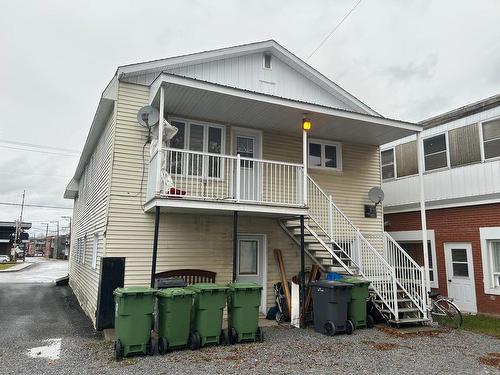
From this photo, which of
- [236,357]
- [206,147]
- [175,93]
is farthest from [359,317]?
[175,93]

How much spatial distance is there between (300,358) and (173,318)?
2.19m

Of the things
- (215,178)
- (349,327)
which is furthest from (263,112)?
(349,327)

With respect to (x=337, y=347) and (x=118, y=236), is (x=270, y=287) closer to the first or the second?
(x=337, y=347)

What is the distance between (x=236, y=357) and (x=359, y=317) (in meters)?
3.36

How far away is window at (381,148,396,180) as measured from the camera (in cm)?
1430

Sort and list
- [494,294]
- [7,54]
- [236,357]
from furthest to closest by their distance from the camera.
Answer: [7,54] < [494,294] < [236,357]

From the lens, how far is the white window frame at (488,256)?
10.3 m

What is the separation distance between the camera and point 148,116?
8250 millimetres

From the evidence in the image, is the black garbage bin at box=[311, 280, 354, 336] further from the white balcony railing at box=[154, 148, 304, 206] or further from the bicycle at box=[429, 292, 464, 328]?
the bicycle at box=[429, 292, 464, 328]

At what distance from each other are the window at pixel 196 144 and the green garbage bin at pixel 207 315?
303cm

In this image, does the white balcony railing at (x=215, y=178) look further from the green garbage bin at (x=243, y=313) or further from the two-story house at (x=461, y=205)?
the two-story house at (x=461, y=205)

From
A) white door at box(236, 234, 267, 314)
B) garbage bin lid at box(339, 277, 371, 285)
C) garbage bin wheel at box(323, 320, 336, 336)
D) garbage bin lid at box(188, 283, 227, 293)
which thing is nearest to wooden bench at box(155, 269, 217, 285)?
white door at box(236, 234, 267, 314)

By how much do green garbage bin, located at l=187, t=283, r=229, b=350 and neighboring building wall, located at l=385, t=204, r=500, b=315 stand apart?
7.86m

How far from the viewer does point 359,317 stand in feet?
26.9
